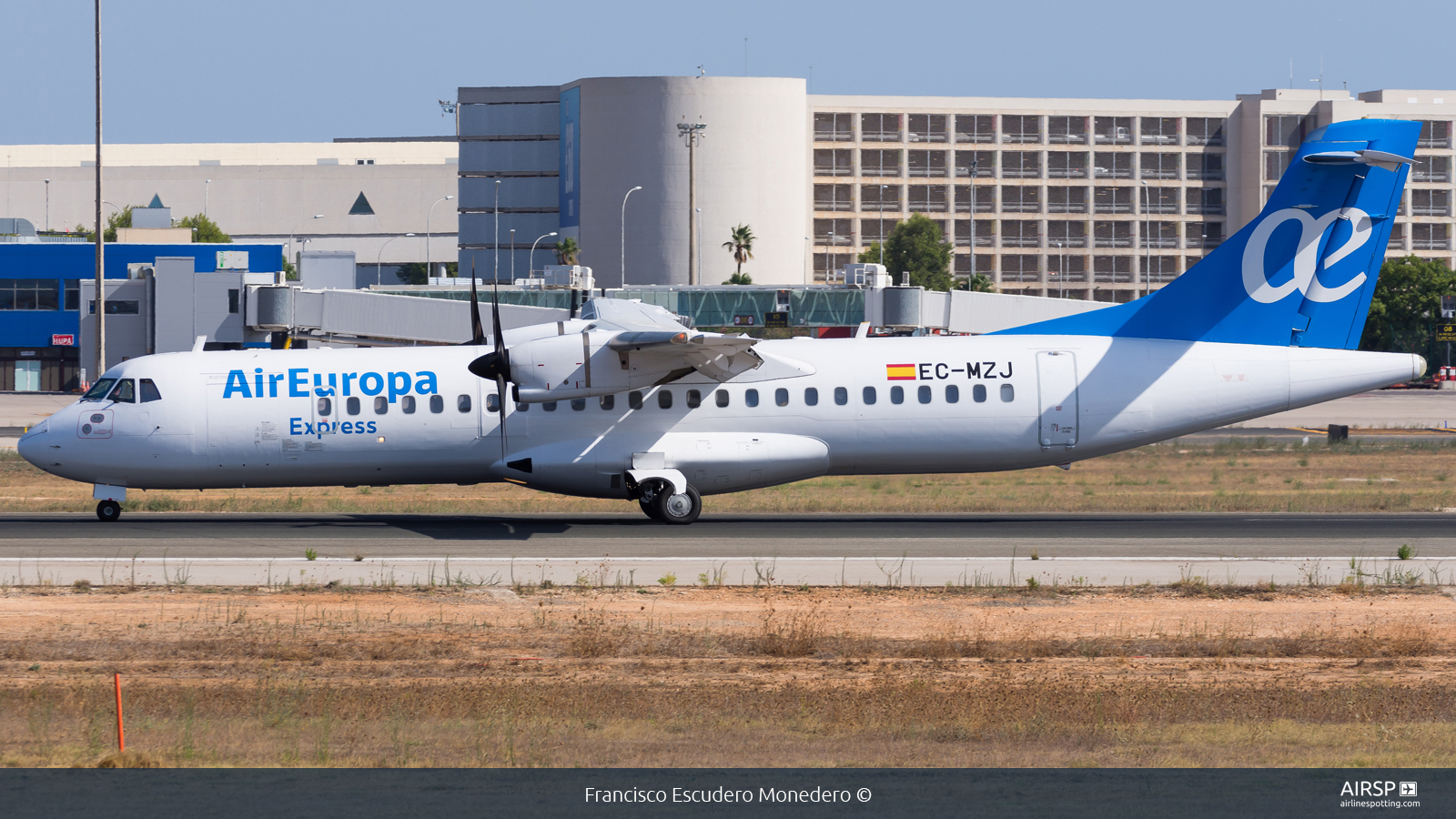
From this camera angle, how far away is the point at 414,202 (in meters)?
200

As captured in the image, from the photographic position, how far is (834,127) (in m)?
146

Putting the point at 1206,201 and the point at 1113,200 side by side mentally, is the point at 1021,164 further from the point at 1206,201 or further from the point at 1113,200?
the point at 1206,201

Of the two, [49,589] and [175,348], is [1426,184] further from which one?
[49,589]

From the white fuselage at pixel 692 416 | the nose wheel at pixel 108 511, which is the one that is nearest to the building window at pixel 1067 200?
the white fuselage at pixel 692 416

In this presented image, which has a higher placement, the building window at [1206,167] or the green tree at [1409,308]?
the building window at [1206,167]

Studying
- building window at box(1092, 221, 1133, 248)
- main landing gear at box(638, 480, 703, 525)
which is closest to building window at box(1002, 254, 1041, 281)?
building window at box(1092, 221, 1133, 248)

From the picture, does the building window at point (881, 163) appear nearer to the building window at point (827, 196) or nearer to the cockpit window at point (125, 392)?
the building window at point (827, 196)

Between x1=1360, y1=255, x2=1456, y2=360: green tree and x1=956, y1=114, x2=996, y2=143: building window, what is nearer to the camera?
x1=1360, y1=255, x2=1456, y2=360: green tree

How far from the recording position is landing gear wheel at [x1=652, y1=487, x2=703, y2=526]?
28000mm

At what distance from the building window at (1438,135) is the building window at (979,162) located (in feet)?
147

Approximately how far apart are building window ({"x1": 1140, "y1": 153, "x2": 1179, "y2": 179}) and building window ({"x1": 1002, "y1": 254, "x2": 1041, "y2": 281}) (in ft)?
50.8

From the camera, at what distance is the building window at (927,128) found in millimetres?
146250

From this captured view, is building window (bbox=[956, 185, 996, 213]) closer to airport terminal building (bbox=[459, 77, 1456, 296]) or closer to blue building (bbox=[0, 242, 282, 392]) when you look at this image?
airport terminal building (bbox=[459, 77, 1456, 296])
